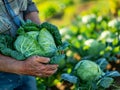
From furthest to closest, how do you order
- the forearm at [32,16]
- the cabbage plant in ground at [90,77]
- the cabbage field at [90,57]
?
the cabbage field at [90,57] → the cabbage plant in ground at [90,77] → the forearm at [32,16]

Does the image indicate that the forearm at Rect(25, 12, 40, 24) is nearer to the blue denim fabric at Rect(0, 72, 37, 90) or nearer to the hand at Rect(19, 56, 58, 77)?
the blue denim fabric at Rect(0, 72, 37, 90)

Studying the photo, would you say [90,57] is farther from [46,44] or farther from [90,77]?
A: [46,44]

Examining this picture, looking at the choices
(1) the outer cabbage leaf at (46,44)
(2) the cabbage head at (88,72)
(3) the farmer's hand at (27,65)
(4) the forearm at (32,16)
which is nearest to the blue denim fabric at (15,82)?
(3) the farmer's hand at (27,65)

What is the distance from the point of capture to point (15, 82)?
3.36 metres

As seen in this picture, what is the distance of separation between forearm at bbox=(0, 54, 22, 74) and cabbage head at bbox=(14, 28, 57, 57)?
0.54 ft

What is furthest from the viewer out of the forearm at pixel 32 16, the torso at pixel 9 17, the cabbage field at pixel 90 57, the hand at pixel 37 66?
the cabbage field at pixel 90 57

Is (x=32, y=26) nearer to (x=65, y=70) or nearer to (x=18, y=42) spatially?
(x=18, y=42)

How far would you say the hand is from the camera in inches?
119

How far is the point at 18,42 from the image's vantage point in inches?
127

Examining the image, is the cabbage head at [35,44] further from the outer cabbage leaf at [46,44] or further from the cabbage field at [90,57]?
the cabbage field at [90,57]

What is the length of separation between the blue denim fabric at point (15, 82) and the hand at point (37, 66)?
0.27 meters

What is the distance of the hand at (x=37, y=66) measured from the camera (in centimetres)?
303

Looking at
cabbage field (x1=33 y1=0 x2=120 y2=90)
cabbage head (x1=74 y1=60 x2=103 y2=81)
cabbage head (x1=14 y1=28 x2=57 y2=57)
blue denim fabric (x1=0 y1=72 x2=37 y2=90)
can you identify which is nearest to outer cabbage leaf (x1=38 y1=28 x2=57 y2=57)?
cabbage head (x1=14 y1=28 x2=57 y2=57)

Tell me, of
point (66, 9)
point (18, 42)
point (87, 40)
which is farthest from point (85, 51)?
point (66, 9)
